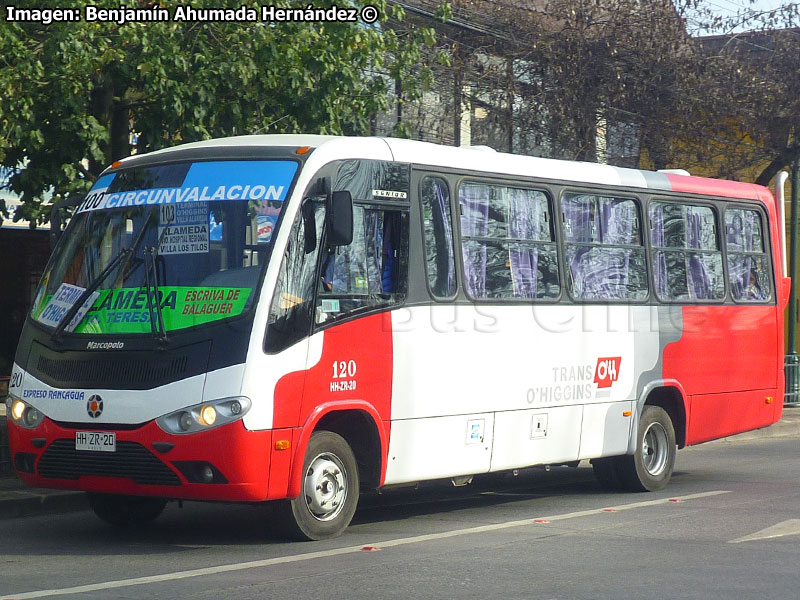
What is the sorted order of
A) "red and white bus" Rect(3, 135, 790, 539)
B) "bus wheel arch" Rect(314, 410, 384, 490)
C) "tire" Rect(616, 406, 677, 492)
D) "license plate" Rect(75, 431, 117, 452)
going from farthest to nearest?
"tire" Rect(616, 406, 677, 492) → "bus wheel arch" Rect(314, 410, 384, 490) → "license plate" Rect(75, 431, 117, 452) → "red and white bus" Rect(3, 135, 790, 539)

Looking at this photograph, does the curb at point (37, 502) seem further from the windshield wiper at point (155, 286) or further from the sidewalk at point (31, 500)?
the windshield wiper at point (155, 286)

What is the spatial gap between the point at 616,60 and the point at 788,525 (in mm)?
13492

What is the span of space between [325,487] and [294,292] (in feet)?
4.56

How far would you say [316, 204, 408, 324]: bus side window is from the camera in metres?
8.84

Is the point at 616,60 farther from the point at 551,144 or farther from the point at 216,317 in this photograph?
the point at 216,317

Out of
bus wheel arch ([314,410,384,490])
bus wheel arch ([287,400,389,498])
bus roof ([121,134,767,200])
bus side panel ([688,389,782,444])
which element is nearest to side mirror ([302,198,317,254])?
bus roof ([121,134,767,200])

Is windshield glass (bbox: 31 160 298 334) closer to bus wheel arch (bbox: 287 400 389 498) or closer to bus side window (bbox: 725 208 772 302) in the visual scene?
bus wheel arch (bbox: 287 400 389 498)

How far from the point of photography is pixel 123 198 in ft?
30.3

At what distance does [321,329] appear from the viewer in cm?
873

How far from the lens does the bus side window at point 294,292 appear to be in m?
Answer: 8.40

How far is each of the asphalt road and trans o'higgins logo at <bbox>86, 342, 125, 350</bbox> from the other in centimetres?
135

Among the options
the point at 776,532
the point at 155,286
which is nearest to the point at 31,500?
the point at 155,286

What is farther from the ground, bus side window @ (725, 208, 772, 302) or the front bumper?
bus side window @ (725, 208, 772, 302)

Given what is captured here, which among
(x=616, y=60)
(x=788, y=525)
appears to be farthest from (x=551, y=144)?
(x=788, y=525)
